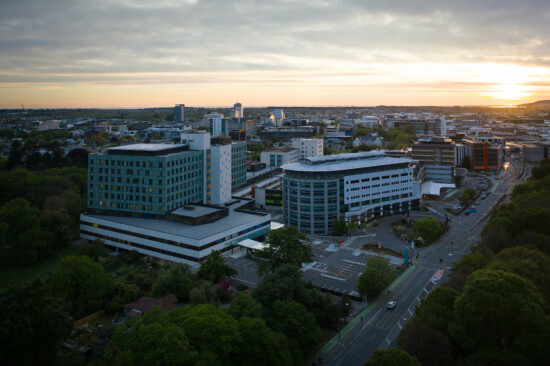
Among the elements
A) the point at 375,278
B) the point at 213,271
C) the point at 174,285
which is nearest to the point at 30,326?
the point at 174,285

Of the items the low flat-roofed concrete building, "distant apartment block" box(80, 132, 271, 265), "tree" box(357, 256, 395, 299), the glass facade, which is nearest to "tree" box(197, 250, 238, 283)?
the low flat-roofed concrete building

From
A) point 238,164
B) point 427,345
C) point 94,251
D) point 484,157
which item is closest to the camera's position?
point 427,345

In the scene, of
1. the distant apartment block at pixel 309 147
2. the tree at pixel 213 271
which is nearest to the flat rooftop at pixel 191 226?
the tree at pixel 213 271

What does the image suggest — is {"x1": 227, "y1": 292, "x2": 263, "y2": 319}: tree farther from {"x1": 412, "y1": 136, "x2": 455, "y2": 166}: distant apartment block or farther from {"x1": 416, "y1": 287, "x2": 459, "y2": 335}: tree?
{"x1": 412, "y1": 136, "x2": 455, "y2": 166}: distant apartment block

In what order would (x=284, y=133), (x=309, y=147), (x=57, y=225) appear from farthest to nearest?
(x=284, y=133) < (x=309, y=147) < (x=57, y=225)

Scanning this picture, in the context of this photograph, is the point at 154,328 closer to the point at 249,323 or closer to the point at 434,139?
the point at 249,323

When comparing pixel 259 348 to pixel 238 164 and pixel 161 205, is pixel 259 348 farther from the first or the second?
pixel 238 164

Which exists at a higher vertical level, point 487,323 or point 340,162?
point 340,162
